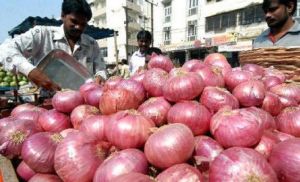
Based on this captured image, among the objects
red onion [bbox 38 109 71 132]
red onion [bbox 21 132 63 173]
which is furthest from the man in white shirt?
red onion [bbox 21 132 63 173]

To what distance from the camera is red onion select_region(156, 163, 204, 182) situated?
104 cm

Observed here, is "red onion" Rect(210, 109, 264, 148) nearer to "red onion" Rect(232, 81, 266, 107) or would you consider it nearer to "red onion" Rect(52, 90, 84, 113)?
"red onion" Rect(232, 81, 266, 107)

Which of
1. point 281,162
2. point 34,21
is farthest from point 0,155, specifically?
point 34,21

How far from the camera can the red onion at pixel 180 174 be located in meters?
1.04

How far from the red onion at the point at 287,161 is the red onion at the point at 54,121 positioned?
1.06 m

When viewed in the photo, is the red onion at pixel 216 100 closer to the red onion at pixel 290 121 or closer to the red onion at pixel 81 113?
the red onion at pixel 290 121

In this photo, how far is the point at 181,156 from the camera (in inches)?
44.8

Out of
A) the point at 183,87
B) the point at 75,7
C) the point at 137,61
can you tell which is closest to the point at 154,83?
the point at 183,87

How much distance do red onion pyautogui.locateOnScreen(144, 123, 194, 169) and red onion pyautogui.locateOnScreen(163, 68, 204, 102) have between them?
0.34 m

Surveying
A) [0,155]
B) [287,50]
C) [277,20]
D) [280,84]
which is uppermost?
[277,20]

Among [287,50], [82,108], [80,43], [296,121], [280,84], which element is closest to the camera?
[296,121]

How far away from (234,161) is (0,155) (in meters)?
1.09

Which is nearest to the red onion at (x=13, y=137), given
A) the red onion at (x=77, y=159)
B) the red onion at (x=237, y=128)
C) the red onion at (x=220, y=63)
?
the red onion at (x=77, y=159)

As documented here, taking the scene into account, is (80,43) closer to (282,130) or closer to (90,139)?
(90,139)
